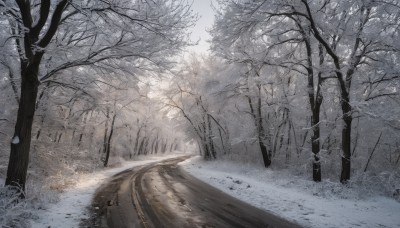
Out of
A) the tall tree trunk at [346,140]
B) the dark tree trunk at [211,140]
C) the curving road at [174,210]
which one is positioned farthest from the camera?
the dark tree trunk at [211,140]

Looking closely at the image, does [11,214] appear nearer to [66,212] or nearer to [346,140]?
[66,212]

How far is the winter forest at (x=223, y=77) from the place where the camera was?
29.9ft

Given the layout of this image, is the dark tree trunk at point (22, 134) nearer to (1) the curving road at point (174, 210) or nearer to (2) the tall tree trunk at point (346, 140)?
(1) the curving road at point (174, 210)

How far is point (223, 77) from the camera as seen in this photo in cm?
2661

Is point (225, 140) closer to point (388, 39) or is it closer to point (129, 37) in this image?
point (388, 39)

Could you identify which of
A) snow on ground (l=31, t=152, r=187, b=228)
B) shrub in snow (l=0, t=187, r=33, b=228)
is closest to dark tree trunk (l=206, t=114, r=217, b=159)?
snow on ground (l=31, t=152, r=187, b=228)

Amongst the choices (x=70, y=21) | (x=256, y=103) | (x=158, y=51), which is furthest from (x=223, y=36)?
(x=256, y=103)

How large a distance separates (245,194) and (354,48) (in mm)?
8709

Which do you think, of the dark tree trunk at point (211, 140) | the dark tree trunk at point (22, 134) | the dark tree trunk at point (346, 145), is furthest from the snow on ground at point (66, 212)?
the dark tree trunk at point (211, 140)

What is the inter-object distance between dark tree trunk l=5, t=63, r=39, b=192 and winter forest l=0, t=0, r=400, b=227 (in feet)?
0.10

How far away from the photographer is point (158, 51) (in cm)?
1052

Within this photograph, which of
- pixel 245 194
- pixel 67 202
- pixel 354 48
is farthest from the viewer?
pixel 354 48

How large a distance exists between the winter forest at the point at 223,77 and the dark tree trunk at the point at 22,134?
0.03 metres

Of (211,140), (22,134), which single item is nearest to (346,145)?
(22,134)
